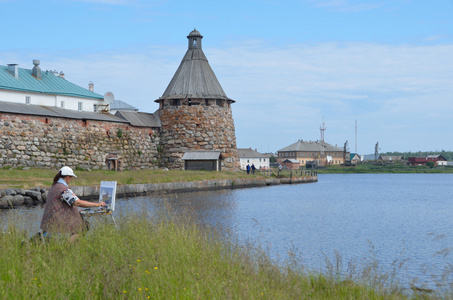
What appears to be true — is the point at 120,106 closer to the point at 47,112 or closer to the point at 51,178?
the point at 47,112

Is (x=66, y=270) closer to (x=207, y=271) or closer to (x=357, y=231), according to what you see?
(x=207, y=271)

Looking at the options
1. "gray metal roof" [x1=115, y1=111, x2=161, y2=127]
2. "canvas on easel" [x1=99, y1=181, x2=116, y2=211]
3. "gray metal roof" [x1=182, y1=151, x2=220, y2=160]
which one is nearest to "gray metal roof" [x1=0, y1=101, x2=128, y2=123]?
"gray metal roof" [x1=115, y1=111, x2=161, y2=127]

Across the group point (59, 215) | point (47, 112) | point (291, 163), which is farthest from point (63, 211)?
point (291, 163)

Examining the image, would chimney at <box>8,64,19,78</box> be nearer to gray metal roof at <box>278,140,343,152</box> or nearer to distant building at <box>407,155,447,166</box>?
gray metal roof at <box>278,140,343,152</box>

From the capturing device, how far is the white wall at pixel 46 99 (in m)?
41.0

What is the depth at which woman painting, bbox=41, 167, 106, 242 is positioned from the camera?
7633 mm

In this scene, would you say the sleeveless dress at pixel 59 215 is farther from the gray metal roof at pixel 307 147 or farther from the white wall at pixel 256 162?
the gray metal roof at pixel 307 147

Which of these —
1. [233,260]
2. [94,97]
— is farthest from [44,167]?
[233,260]

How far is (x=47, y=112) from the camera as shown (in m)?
34.4

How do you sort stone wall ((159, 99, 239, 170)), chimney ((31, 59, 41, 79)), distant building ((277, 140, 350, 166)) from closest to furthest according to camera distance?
1. stone wall ((159, 99, 239, 170))
2. chimney ((31, 59, 41, 79))
3. distant building ((277, 140, 350, 166))

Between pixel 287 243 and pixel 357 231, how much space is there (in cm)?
439

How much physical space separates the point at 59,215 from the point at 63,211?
10 cm

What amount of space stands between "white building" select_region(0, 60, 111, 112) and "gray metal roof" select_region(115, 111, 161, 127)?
4.94m

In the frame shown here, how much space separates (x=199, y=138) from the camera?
42.8 meters
